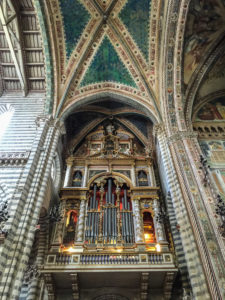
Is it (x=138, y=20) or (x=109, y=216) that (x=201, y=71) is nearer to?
(x=138, y=20)

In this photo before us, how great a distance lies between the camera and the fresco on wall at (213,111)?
1253 centimetres

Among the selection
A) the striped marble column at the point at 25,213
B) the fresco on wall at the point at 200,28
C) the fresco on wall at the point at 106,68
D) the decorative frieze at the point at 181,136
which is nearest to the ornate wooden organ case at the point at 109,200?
the striped marble column at the point at 25,213

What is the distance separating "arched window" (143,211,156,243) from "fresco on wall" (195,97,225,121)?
19.2 feet

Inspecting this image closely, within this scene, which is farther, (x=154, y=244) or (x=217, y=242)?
(x=154, y=244)

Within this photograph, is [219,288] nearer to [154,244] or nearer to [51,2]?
[154,244]

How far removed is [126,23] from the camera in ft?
44.0

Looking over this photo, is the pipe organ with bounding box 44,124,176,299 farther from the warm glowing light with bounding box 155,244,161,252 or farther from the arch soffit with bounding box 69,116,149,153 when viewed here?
the arch soffit with bounding box 69,116,149,153

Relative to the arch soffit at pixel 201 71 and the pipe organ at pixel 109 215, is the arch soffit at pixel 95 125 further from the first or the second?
the arch soffit at pixel 201 71

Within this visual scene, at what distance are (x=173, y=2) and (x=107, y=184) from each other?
970cm

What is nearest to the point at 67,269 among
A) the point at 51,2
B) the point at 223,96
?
the point at 223,96

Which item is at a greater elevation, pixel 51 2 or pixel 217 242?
pixel 51 2

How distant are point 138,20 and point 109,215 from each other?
35.6ft

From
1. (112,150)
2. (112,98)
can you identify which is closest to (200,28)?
(112,98)

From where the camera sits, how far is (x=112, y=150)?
14.5 metres
